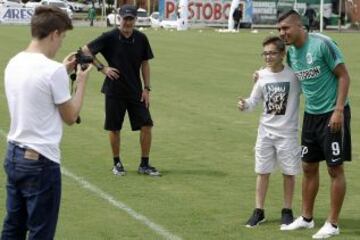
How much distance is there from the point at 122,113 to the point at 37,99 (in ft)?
16.7

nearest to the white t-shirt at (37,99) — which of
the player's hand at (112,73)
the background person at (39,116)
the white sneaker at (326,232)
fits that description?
the background person at (39,116)

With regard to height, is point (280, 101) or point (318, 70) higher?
point (318, 70)

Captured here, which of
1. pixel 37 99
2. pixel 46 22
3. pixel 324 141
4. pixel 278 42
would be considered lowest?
pixel 324 141

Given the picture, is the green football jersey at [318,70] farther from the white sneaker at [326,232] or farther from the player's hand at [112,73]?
the player's hand at [112,73]

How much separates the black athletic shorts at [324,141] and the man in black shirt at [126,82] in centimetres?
300

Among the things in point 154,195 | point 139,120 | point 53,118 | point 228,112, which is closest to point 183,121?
point 228,112

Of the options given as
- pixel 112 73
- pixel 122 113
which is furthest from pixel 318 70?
pixel 122 113

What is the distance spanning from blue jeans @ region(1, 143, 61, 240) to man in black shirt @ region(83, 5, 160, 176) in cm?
471

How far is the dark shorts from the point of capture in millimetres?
10070

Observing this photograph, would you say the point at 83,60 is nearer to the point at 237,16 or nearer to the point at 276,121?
the point at 276,121

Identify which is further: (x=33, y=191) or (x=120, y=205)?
(x=120, y=205)

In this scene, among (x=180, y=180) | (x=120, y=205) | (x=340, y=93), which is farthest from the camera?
(x=180, y=180)

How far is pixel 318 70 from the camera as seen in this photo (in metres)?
7.21

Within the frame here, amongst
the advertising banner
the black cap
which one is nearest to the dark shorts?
the black cap
